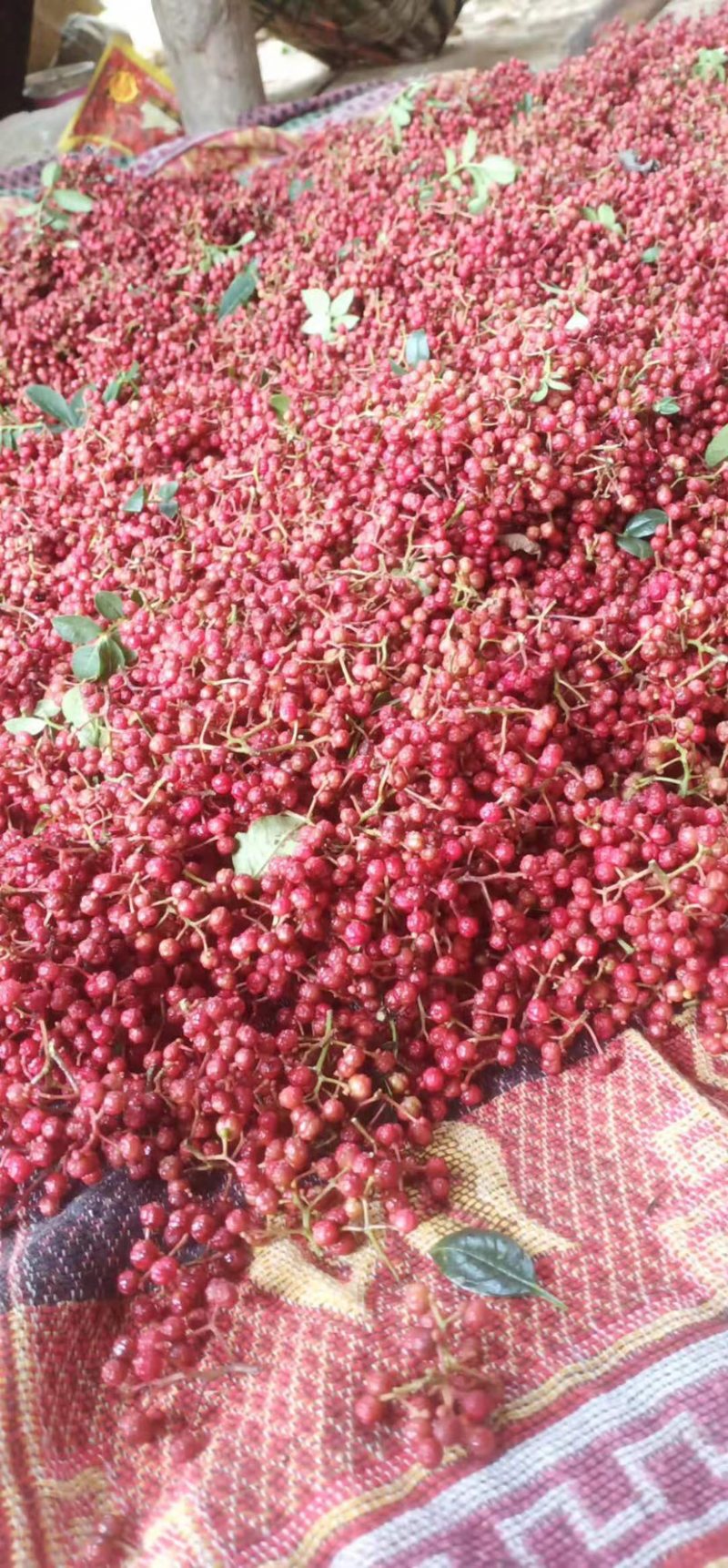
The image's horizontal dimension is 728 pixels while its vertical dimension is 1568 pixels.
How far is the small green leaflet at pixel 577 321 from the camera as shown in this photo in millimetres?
1137

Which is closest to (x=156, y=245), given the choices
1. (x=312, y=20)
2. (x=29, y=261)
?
(x=29, y=261)

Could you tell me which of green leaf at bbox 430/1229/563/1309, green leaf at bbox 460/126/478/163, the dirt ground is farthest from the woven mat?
the dirt ground

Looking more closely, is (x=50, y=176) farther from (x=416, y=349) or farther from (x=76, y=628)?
(x=76, y=628)

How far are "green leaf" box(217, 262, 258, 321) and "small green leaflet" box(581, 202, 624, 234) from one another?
0.51 m

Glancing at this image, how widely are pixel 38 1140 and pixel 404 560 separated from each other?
0.60 meters

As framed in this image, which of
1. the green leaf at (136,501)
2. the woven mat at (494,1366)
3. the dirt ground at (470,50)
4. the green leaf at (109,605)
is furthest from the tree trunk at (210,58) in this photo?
the woven mat at (494,1366)

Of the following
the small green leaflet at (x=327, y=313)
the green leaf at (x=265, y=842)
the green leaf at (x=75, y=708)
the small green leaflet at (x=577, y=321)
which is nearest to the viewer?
the green leaf at (x=265, y=842)

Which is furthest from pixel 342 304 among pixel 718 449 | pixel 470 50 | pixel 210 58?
pixel 470 50

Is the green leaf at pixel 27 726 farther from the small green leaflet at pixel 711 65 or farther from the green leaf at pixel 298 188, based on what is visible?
the small green leaflet at pixel 711 65

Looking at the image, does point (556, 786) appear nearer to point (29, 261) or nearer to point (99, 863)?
point (99, 863)

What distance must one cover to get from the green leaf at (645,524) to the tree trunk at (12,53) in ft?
12.1

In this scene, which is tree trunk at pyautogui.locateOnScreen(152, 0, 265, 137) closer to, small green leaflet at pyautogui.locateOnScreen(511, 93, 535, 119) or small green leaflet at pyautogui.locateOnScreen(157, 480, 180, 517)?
small green leaflet at pyautogui.locateOnScreen(511, 93, 535, 119)

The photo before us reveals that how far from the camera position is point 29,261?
5.87 ft

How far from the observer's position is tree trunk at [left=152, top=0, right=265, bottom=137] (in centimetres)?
241
